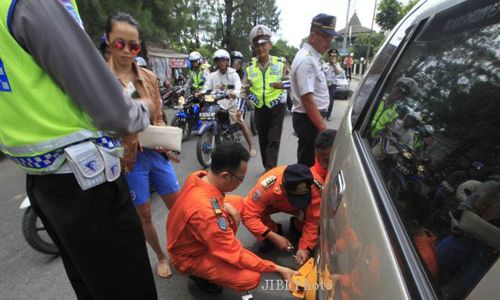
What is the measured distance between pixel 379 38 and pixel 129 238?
37.6m

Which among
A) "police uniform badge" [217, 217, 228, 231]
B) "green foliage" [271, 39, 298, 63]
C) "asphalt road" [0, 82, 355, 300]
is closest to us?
"police uniform badge" [217, 217, 228, 231]

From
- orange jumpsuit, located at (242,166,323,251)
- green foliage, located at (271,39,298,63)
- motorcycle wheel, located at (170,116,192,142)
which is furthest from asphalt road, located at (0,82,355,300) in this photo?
green foliage, located at (271,39,298,63)

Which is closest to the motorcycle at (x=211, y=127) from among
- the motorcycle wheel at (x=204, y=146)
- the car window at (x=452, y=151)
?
the motorcycle wheel at (x=204, y=146)

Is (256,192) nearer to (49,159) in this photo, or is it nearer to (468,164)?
(49,159)

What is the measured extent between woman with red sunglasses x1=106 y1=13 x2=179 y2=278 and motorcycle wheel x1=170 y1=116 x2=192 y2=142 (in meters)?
3.43

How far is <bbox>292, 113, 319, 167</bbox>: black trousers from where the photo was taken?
9.44 ft

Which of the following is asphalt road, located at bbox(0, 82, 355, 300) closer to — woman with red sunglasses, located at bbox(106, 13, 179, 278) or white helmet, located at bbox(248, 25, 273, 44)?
woman with red sunglasses, located at bbox(106, 13, 179, 278)

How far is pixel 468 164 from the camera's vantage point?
2.08 ft

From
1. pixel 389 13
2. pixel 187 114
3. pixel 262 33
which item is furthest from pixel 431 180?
pixel 389 13

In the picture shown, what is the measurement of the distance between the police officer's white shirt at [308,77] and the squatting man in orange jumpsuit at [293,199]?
1.53ft

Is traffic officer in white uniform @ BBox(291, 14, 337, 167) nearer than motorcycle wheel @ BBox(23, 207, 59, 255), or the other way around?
motorcycle wheel @ BBox(23, 207, 59, 255)

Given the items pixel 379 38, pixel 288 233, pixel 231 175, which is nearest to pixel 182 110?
pixel 288 233

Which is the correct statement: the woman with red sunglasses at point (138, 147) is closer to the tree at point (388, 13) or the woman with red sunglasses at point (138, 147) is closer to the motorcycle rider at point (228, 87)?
the motorcycle rider at point (228, 87)

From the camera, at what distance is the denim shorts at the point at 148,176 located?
6.53 feet
